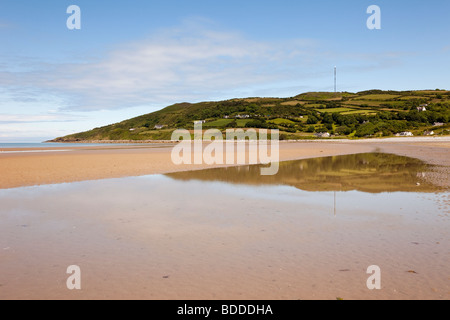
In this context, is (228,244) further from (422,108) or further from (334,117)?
(422,108)

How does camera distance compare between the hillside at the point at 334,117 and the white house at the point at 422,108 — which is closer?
the hillside at the point at 334,117

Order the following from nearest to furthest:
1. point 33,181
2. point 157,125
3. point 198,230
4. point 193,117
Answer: point 198,230, point 33,181, point 193,117, point 157,125

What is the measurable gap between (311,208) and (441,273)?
17.8 feet

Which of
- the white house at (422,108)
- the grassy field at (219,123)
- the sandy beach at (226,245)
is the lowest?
the sandy beach at (226,245)

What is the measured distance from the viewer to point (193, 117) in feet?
590

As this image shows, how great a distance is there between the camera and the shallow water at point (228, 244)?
203 inches

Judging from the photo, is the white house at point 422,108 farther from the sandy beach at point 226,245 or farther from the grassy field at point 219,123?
the sandy beach at point 226,245

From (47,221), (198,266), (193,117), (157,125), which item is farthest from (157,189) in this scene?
(157,125)

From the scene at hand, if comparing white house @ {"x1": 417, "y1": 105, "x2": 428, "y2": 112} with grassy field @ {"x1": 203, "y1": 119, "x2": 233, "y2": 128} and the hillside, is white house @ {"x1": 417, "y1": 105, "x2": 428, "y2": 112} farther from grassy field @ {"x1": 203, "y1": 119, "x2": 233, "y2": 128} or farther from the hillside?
grassy field @ {"x1": 203, "y1": 119, "x2": 233, "y2": 128}

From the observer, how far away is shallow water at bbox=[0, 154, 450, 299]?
517 cm

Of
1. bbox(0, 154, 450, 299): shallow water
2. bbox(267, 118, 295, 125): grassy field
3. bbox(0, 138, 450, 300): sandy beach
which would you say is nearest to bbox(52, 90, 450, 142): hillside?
bbox(267, 118, 295, 125): grassy field

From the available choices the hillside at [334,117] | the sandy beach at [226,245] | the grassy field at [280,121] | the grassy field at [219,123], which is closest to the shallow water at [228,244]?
the sandy beach at [226,245]

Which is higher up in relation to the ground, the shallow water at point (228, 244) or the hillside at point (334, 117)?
the hillside at point (334, 117)
